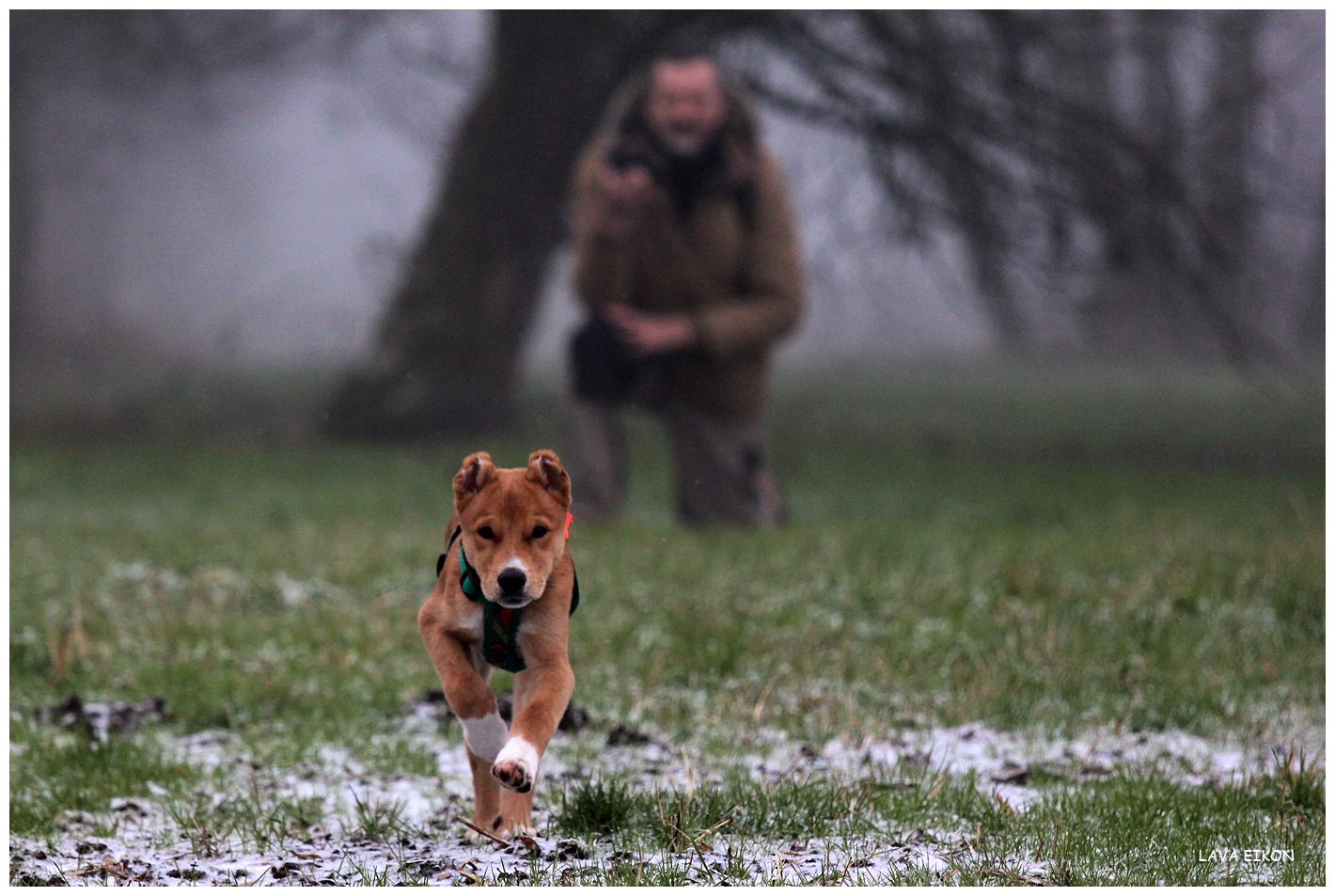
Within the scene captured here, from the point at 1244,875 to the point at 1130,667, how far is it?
7.44 ft

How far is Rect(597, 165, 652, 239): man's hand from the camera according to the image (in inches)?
170

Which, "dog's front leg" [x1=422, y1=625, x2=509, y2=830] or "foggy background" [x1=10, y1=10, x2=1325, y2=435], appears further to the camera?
"foggy background" [x1=10, y1=10, x2=1325, y2=435]

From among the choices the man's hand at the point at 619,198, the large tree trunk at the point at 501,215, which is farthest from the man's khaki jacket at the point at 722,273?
the large tree trunk at the point at 501,215

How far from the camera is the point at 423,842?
3.35 meters

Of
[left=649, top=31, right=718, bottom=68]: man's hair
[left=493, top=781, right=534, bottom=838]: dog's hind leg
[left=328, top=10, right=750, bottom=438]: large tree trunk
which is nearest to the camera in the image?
[left=493, top=781, right=534, bottom=838]: dog's hind leg

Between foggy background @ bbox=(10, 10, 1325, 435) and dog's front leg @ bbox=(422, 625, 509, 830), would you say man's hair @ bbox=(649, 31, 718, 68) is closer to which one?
foggy background @ bbox=(10, 10, 1325, 435)

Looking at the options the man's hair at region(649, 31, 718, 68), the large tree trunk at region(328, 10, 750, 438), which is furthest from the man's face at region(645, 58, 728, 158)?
the man's hair at region(649, 31, 718, 68)

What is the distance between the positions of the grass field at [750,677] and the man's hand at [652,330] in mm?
448

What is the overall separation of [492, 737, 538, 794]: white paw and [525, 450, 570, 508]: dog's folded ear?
0.38 metres

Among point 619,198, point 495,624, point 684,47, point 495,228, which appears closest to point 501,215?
point 495,228

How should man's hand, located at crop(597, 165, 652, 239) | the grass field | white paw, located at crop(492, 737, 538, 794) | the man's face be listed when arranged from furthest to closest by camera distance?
the man's face, man's hand, located at crop(597, 165, 652, 239), the grass field, white paw, located at crop(492, 737, 538, 794)

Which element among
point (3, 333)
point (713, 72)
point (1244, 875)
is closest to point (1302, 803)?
point (1244, 875)

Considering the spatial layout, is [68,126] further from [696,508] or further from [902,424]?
[696,508]

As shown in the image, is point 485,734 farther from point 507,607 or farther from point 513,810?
point 513,810
